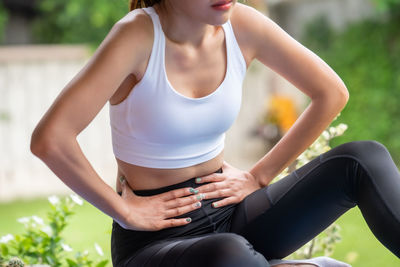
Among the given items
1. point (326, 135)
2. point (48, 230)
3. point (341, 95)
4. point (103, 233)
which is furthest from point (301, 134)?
point (103, 233)

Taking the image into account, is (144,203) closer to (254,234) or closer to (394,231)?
(254,234)

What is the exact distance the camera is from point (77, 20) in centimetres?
743

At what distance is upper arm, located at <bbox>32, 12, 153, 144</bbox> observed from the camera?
1.11 m

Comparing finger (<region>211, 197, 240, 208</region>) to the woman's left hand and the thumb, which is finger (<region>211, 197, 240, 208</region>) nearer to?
the woman's left hand

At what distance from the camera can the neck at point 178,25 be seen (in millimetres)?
1209

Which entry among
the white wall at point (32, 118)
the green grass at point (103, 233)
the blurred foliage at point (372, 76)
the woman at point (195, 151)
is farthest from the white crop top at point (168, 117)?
the white wall at point (32, 118)

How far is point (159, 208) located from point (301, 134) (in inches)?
15.5

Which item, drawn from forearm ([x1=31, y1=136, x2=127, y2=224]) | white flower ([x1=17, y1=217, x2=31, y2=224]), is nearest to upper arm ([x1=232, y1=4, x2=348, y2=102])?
forearm ([x1=31, y1=136, x2=127, y2=224])

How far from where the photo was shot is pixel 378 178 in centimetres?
113

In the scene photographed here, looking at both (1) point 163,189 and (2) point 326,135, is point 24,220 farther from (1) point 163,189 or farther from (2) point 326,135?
(2) point 326,135

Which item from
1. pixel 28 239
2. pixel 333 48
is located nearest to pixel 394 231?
pixel 28 239

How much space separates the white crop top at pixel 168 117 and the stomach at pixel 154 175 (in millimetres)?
15

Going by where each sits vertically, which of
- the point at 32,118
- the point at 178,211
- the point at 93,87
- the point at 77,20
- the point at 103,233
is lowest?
the point at 32,118

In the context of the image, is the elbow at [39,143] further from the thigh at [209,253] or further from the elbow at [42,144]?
the thigh at [209,253]
